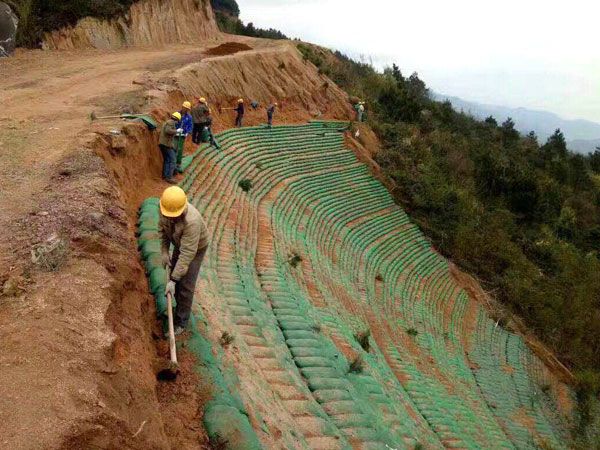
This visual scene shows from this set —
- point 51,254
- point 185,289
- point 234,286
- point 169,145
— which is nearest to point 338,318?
point 234,286

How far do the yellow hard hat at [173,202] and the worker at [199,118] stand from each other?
6905mm

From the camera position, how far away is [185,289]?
466 centimetres

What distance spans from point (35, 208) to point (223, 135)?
7.83 meters

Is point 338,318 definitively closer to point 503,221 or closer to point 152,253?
point 152,253

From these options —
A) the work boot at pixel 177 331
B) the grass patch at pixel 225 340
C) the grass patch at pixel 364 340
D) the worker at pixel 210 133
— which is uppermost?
the worker at pixel 210 133

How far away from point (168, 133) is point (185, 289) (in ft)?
14.3

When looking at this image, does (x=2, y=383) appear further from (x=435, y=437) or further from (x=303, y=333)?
(x=435, y=437)

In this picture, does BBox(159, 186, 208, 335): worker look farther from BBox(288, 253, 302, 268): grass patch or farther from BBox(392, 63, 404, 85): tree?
BBox(392, 63, 404, 85): tree

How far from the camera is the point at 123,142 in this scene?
24.6 ft

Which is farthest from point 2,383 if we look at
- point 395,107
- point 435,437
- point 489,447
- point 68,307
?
point 395,107

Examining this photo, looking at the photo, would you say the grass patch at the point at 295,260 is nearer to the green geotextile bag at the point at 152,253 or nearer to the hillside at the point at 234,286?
the hillside at the point at 234,286

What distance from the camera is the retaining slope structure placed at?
552 centimetres

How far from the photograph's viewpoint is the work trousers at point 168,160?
338 inches

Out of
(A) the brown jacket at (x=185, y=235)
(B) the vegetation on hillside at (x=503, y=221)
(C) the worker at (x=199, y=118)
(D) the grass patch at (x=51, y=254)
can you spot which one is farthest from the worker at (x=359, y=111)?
(D) the grass patch at (x=51, y=254)
